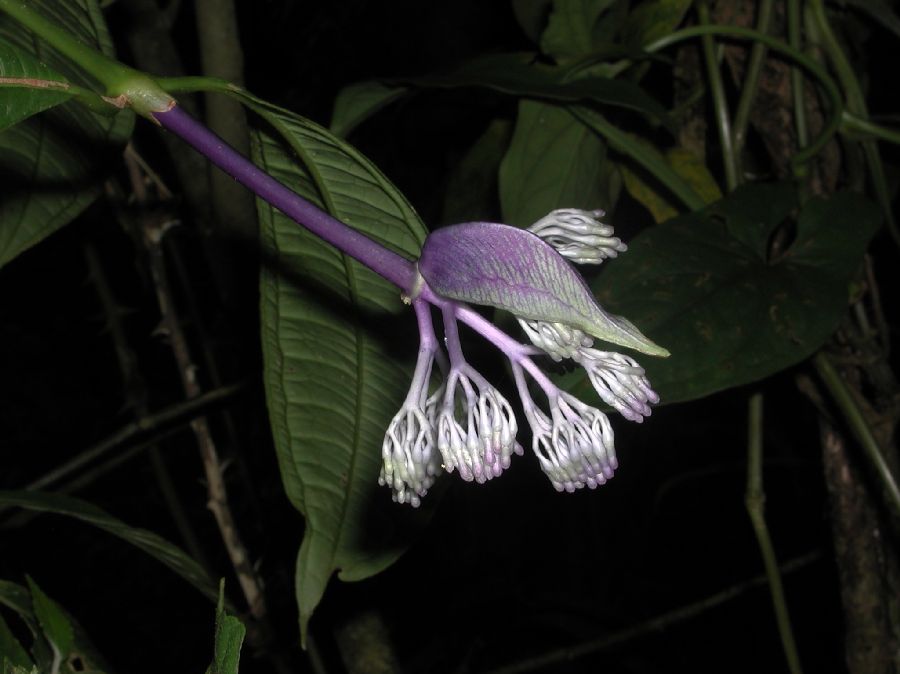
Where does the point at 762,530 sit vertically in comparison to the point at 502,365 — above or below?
below

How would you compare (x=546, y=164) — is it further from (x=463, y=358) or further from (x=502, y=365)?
(x=463, y=358)

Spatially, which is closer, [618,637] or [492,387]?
[492,387]

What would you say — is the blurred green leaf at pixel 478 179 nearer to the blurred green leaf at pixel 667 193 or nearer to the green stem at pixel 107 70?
the blurred green leaf at pixel 667 193

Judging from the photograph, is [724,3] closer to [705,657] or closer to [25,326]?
[705,657]

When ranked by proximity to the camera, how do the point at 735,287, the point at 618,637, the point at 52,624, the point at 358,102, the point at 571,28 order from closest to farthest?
the point at 52,624 < the point at 735,287 < the point at 358,102 < the point at 571,28 < the point at 618,637

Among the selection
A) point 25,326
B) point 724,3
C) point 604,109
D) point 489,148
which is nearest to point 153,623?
point 25,326

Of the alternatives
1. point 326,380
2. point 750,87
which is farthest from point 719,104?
point 326,380
